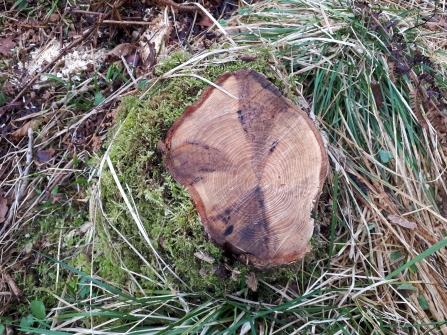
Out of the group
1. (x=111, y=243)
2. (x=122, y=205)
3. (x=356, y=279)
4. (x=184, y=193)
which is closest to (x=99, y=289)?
(x=111, y=243)

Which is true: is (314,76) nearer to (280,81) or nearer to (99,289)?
(280,81)

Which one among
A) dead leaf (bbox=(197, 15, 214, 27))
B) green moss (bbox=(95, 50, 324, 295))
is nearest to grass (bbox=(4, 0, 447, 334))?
green moss (bbox=(95, 50, 324, 295))

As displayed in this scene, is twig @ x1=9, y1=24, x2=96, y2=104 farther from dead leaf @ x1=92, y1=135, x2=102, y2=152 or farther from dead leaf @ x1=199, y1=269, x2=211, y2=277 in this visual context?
dead leaf @ x1=199, y1=269, x2=211, y2=277

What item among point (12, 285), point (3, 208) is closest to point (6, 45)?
point (3, 208)

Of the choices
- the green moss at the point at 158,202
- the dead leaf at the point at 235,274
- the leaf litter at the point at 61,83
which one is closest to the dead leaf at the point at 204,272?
the green moss at the point at 158,202

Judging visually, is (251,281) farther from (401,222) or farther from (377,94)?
(377,94)

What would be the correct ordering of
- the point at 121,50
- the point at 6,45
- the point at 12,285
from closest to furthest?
the point at 12,285 → the point at 121,50 → the point at 6,45
